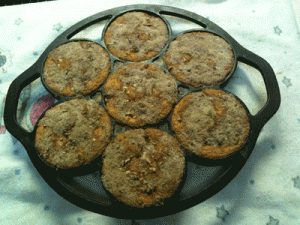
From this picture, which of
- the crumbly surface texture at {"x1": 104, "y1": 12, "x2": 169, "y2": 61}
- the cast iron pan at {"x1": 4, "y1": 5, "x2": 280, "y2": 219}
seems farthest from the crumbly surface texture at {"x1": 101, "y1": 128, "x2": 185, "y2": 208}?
the crumbly surface texture at {"x1": 104, "y1": 12, "x2": 169, "y2": 61}

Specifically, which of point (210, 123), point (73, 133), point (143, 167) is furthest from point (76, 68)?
point (210, 123)

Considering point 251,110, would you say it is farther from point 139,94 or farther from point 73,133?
point 73,133

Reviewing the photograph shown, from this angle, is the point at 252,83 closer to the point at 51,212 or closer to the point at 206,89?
the point at 206,89

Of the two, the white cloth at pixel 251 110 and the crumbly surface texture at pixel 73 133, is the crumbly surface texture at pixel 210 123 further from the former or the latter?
the crumbly surface texture at pixel 73 133

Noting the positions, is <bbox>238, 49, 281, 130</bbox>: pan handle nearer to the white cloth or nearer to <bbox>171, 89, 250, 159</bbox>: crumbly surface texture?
<bbox>171, 89, 250, 159</bbox>: crumbly surface texture

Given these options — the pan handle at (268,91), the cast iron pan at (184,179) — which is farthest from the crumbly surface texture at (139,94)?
the pan handle at (268,91)

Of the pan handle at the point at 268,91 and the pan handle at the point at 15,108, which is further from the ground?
the pan handle at the point at 15,108

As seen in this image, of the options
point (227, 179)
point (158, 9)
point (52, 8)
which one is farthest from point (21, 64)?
point (227, 179)
